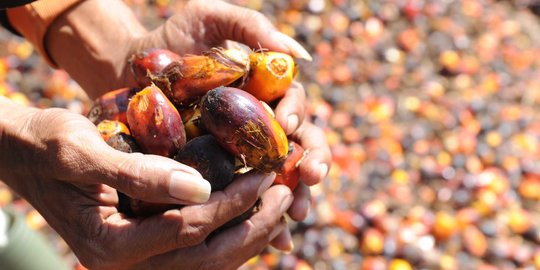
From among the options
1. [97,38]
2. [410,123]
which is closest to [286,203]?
[97,38]

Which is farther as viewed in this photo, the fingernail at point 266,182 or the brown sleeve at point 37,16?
the brown sleeve at point 37,16

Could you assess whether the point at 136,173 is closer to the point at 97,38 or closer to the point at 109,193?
the point at 109,193

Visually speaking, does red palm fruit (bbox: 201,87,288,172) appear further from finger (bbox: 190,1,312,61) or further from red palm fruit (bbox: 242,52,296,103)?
finger (bbox: 190,1,312,61)

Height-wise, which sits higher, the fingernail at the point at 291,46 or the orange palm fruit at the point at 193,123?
the fingernail at the point at 291,46

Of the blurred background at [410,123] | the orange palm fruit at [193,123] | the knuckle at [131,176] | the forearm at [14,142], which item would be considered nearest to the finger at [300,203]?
the orange palm fruit at [193,123]

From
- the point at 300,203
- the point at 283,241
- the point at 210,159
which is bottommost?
the point at 283,241

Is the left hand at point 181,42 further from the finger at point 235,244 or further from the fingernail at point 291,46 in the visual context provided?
the finger at point 235,244

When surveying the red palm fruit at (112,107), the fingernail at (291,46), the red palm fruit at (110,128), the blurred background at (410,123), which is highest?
the fingernail at (291,46)

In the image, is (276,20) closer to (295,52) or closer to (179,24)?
(179,24)
